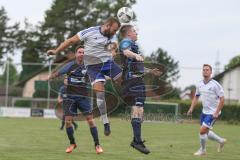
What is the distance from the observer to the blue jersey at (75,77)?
1261 cm

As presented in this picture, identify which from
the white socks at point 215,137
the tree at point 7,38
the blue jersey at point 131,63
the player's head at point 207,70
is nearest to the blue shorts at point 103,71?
→ the blue jersey at point 131,63

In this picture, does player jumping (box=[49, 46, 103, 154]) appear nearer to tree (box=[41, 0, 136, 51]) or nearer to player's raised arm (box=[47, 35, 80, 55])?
player's raised arm (box=[47, 35, 80, 55])

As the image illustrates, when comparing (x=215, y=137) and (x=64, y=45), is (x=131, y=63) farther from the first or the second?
(x=215, y=137)

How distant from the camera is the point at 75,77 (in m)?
12.6

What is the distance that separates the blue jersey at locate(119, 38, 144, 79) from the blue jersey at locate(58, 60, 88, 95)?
1.73 metres

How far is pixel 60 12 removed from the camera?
8288 centimetres

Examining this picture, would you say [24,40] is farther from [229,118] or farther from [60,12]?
[229,118]

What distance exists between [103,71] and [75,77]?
1.21m

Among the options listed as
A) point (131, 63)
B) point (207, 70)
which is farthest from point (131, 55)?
point (207, 70)

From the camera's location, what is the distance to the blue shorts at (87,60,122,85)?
11492mm

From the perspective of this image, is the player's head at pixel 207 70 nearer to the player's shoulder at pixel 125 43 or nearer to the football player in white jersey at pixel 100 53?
the football player in white jersey at pixel 100 53

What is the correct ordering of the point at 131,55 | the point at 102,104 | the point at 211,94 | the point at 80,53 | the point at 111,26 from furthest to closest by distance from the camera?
the point at 211,94
the point at 80,53
the point at 102,104
the point at 111,26
the point at 131,55

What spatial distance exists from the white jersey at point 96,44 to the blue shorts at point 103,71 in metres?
0.11

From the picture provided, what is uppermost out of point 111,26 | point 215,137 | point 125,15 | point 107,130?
point 125,15
